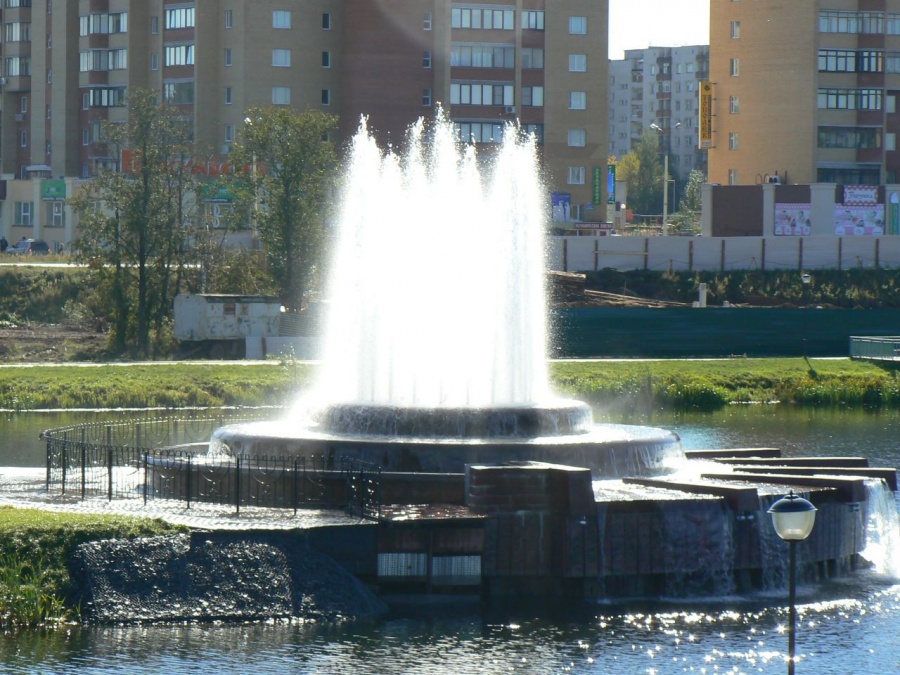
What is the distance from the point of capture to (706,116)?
9812 centimetres

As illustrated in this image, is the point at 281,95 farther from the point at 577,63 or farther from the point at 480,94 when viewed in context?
the point at 577,63

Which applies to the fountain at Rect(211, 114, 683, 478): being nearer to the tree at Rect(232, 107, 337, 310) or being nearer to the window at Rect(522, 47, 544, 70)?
the tree at Rect(232, 107, 337, 310)

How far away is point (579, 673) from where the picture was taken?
2066cm

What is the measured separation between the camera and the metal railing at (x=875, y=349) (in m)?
62.4

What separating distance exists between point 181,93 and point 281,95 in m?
6.91

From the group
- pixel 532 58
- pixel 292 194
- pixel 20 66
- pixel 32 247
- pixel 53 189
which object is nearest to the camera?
pixel 292 194

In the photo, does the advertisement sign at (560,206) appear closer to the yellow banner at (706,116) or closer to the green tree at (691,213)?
the green tree at (691,213)

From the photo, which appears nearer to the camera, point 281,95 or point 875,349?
point 875,349

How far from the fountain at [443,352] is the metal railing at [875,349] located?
3016cm

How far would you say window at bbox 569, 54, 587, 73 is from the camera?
100625 millimetres

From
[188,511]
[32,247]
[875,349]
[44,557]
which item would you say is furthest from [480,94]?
[44,557]

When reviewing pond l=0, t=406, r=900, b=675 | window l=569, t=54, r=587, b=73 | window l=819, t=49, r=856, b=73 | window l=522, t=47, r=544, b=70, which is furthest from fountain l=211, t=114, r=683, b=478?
window l=569, t=54, r=587, b=73

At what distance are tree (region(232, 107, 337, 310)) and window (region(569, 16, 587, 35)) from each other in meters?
34.4

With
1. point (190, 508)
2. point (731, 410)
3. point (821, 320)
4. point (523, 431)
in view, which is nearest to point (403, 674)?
point (190, 508)
